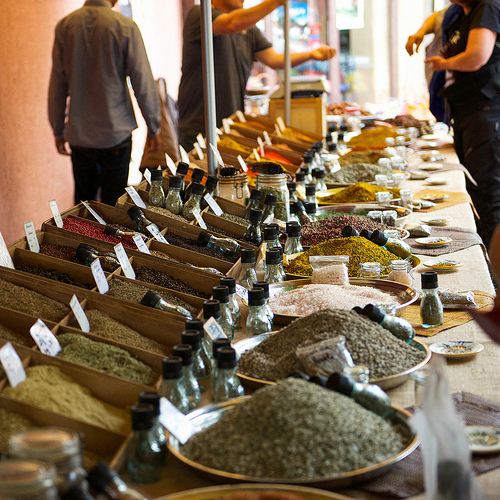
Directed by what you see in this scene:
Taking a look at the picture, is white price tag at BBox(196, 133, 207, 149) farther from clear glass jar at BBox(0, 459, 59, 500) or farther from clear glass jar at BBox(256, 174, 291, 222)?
clear glass jar at BBox(0, 459, 59, 500)

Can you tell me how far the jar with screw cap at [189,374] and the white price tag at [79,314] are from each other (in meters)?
0.36

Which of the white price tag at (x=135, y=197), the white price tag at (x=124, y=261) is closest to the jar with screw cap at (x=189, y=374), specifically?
the white price tag at (x=124, y=261)

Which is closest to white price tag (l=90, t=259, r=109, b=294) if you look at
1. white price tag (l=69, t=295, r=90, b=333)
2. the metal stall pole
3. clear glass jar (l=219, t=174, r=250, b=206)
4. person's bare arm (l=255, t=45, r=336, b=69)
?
white price tag (l=69, t=295, r=90, b=333)

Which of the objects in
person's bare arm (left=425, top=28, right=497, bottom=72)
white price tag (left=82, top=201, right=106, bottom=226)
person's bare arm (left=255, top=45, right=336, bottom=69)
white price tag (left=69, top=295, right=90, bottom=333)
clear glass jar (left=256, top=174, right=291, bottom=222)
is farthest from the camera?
person's bare arm (left=255, top=45, right=336, bottom=69)

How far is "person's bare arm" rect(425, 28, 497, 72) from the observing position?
11.7 feet

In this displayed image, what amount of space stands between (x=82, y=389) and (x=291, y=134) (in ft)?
10.9

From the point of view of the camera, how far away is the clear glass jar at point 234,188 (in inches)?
100

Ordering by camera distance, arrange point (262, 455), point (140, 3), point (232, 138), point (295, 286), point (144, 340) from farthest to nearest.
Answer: point (140, 3) → point (232, 138) → point (295, 286) → point (144, 340) → point (262, 455)

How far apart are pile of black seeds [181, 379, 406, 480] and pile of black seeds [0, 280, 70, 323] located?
0.62 metres

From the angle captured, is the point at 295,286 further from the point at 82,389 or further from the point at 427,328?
the point at 82,389

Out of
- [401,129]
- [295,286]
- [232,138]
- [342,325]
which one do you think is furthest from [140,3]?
[342,325]

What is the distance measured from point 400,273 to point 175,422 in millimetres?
947

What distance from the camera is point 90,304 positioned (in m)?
1.52

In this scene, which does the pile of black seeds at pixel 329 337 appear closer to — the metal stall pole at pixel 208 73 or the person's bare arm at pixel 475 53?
the metal stall pole at pixel 208 73
